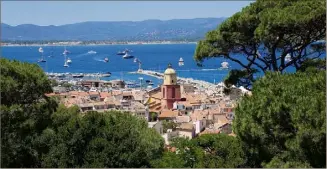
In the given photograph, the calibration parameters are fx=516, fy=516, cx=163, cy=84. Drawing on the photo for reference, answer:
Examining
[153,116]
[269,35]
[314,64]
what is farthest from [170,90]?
[269,35]

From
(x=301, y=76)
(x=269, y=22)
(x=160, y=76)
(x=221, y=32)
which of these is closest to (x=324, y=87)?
(x=301, y=76)

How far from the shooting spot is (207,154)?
850 centimetres

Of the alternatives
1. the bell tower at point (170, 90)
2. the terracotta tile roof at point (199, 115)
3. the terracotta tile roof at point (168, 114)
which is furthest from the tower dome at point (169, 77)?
the terracotta tile roof at point (199, 115)

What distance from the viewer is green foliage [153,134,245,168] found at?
7.60m

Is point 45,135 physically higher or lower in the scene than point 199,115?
higher

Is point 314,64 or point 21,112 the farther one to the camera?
point 314,64

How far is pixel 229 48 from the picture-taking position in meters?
8.00

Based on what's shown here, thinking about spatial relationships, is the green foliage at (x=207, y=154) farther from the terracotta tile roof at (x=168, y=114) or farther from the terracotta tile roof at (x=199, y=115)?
the terracotta tile roof at (x=168, y=114)

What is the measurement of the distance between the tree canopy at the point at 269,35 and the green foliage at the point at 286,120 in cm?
75

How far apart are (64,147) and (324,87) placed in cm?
360

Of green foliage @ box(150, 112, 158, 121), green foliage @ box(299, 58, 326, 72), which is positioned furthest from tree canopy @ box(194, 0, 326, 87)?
green foliage @ box(150, 112, 158, 121)

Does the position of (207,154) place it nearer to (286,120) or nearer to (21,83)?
(286,120)

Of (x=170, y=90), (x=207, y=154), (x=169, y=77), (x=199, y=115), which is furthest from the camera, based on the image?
(x=170, y=90)

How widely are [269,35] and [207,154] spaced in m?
2.38
